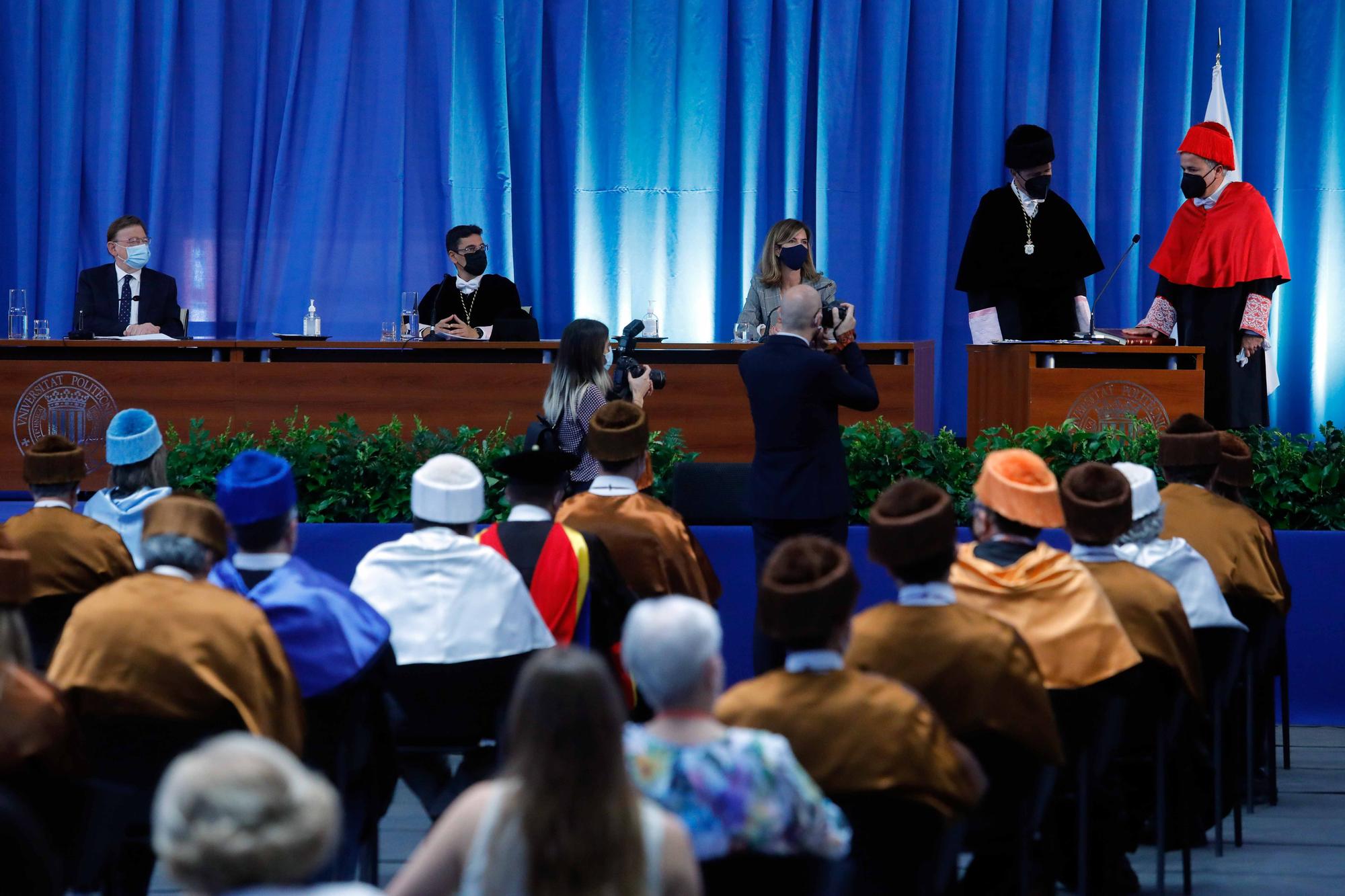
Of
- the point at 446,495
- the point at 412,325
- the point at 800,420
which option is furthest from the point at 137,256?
Result: the point at 446,495

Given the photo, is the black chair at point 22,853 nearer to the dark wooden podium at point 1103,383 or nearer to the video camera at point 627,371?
the video camera at point 627,371

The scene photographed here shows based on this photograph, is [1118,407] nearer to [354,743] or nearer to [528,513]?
[528,513]

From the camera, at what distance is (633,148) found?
10000mm

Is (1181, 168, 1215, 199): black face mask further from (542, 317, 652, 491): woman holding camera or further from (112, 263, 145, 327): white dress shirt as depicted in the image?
(112, 263, 145, 327): white dress shirt

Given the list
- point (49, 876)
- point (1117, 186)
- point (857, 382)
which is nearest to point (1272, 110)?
point (1117, 186)

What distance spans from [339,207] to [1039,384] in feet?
16.8

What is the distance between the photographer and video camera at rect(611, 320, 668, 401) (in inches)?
227

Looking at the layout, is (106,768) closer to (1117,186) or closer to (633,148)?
(633,148)

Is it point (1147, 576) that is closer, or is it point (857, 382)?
point (1147, 576)

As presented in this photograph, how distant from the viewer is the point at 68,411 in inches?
283

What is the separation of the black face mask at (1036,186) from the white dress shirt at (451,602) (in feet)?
17.1

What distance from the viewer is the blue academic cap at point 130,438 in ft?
14.5

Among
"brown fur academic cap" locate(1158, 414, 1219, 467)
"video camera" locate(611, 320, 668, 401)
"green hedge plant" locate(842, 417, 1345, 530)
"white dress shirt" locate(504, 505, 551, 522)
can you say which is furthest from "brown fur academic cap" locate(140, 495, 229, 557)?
"green hedge plant" locate(842, 417, 1345, 530)

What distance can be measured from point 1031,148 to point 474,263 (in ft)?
9.78
